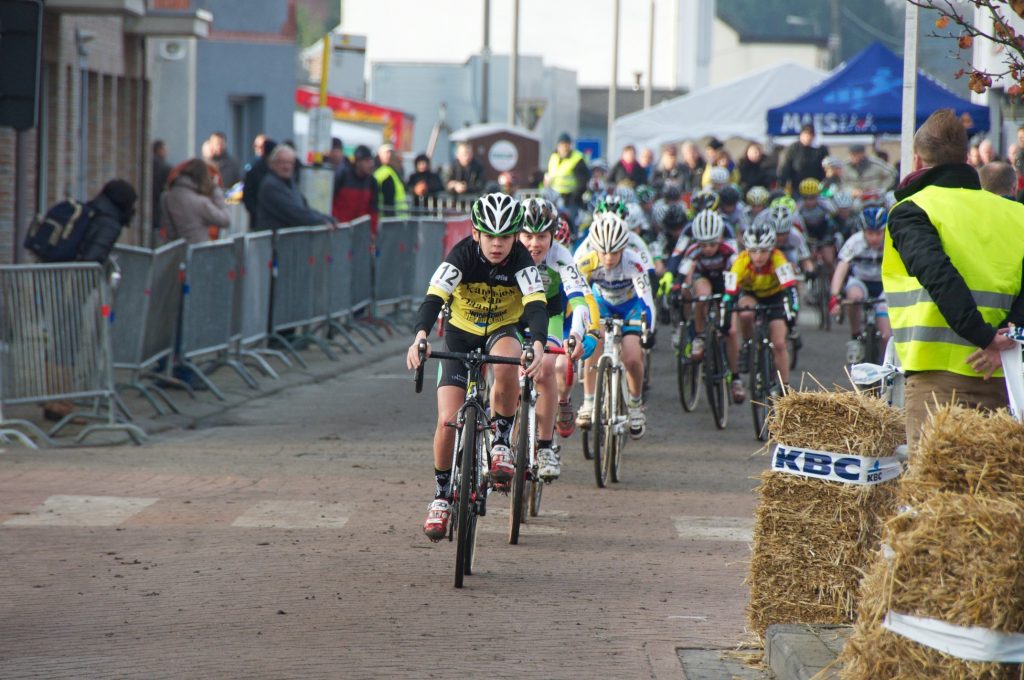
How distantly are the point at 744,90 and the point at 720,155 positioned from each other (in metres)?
9.79

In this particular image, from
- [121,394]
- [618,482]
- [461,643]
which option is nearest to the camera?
[461,643]

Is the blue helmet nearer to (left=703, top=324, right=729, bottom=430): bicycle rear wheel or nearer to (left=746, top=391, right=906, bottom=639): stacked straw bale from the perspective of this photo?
(left=703, top=324, right=729, bottom=430): bicycle rear wheel

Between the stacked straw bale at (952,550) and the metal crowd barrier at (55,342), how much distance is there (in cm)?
791

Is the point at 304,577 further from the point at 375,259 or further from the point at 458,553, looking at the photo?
the point at 375,259

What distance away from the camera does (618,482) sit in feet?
36.5

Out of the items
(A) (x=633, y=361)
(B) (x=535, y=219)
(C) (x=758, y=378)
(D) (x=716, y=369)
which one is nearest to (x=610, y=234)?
(A) (x=633, y=361)

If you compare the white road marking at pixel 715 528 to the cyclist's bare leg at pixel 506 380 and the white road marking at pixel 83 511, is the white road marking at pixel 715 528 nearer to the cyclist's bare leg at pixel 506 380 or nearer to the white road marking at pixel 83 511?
the cyclist's bare leg at pixel 506 380

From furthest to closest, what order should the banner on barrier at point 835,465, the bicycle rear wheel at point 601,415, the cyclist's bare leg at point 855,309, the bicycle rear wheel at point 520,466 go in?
the cyclist's bare leg at point 855,309
the bicycle rear wheel at point 601,415
the bicycle rear wheel at point 520,466
the banner on barrier at point 835,465

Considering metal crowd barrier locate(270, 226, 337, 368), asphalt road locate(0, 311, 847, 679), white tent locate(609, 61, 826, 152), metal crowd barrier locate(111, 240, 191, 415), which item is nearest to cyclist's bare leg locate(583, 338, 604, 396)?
asphalt road locate(0, 311, 847, 679)

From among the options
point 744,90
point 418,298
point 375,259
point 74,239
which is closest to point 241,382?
point 74,239

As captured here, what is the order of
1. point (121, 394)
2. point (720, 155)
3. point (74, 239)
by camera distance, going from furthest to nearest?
point (720, 155), point (121, 394), point (74, 239)

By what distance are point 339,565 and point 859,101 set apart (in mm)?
20856

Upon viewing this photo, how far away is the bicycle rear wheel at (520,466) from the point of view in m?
8.72

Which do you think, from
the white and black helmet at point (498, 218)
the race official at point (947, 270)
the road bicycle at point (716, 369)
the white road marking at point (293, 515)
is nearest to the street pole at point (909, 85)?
the road bicycle at point (716, 369)
